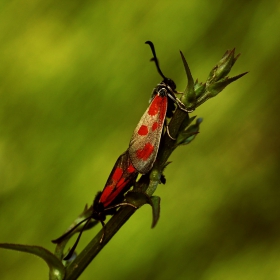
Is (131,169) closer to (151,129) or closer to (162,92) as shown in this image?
(151,129)

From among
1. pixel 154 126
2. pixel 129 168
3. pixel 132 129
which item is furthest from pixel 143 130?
pixel 132 129

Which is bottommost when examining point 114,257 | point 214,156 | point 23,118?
point 114,257

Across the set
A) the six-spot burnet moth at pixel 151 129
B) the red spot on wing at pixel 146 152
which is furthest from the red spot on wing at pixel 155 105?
the red spot on wing at pixel 146 152

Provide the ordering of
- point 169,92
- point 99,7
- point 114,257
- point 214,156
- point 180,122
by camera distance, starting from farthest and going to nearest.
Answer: point 99,7 < point 214,156 < point 114,257 < point 169,92 < point 180,122

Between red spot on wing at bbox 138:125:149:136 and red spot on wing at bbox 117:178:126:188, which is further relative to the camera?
red spot on wing at bbox 138:125:149:136

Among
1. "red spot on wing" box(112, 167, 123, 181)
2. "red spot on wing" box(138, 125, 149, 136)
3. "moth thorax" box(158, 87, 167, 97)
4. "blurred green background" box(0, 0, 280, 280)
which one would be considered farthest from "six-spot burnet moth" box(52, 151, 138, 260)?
"blurred green background" box(0, 0, 280, 280)

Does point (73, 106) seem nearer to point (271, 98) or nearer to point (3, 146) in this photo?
point (3, 146)

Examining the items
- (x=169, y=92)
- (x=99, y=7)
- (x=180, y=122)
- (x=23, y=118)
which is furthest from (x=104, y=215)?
(x=99, y=7)

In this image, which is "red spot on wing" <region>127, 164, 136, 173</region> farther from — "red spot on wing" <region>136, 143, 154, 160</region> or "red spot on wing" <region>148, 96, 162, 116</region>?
"red spot on wing" <region>148, 96, 162, 116</region>
